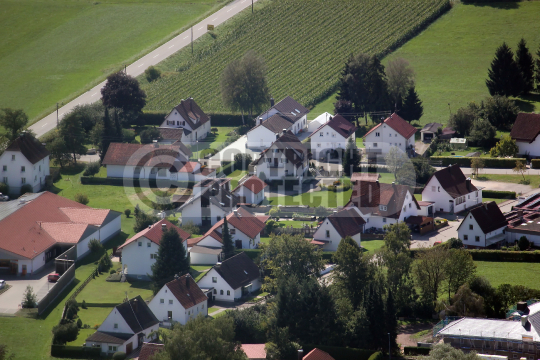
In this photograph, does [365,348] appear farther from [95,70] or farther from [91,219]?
[95,70]

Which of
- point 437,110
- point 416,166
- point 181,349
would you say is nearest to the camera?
point 181,349

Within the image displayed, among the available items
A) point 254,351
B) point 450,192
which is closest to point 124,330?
point 254,351

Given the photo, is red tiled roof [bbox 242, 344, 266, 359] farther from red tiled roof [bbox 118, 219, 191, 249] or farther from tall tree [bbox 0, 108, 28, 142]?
tall tree [bbox 0, 108, 28, 142]

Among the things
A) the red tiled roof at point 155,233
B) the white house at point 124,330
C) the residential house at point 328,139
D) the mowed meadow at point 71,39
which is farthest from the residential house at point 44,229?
the mowed meadow at point 71,39

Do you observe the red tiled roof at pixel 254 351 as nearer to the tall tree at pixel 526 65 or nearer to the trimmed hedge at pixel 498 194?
the trimmed hedge at pixel 498 194

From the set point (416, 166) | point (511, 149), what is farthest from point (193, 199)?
point (511, 149)

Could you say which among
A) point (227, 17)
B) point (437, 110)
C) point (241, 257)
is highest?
point (227, 17)
